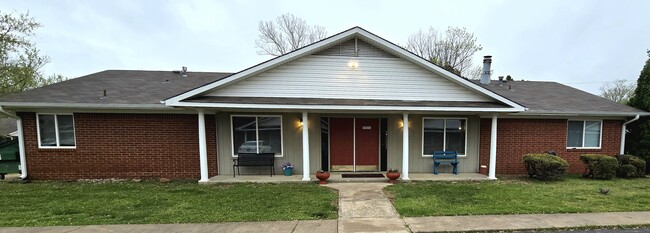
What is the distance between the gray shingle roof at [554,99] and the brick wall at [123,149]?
9963 millimetres

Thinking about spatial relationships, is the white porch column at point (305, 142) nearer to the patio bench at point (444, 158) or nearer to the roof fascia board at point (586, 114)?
the patio bench at point (444, 158)

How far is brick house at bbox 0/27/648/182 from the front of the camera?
7.83 metres

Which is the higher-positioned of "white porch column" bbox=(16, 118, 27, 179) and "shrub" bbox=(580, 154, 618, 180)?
"white porch column" bbox=(16, 118, 27, 179)

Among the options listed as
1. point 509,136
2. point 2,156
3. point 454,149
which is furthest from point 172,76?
point 509,136

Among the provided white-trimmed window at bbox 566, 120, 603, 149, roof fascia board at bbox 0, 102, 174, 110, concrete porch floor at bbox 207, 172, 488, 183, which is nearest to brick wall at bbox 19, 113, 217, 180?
roof fascia board at bbox 0, 102, 174, 110

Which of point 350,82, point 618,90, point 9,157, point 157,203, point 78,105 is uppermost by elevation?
point 618,90

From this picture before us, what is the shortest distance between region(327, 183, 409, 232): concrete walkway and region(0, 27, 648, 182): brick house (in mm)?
1700

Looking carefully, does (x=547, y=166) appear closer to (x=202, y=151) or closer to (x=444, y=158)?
(x=444, y=158)

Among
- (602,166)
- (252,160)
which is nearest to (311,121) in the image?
(252,160)

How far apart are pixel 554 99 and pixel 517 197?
626 centimetres

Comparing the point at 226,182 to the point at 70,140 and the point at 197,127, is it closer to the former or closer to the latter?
the point at 197,127

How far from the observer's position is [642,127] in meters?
9.37

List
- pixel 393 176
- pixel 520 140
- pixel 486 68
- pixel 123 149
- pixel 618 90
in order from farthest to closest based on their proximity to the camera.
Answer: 1. pixel 618 90
2. pixel 486 68
3. pixel 520 140
4. pixel 123 149
5. pixel 393 176

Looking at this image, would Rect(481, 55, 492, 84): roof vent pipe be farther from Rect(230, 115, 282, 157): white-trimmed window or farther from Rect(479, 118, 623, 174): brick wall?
Rect(230, 115, 282, 157): white-trimmed window
